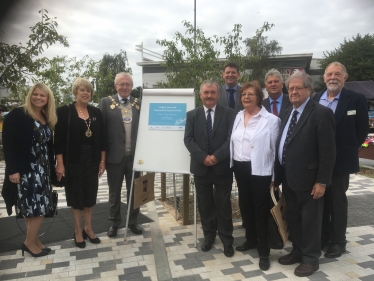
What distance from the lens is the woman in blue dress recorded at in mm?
3043

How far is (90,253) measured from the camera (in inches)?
134

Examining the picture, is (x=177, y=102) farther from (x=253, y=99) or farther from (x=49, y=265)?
(x=49, y=265)

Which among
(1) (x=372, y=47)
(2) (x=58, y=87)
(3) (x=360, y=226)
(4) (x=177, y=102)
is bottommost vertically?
(3) (x=360, y=226)

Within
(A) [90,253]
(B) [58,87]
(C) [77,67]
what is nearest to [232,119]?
(A) [90,253]

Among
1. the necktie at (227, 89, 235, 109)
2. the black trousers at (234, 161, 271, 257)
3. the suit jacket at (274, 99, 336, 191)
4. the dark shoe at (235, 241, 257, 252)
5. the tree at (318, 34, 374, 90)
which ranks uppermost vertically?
the tree at (318, 34, 374, 90)

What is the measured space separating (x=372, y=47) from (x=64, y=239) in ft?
104

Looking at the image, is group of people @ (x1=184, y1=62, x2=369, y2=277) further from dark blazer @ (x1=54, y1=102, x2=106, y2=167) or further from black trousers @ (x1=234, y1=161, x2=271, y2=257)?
dark blazer @ (x1=54, y1=102, x2=106, y2=167)

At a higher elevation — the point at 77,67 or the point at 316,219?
the point at 77,67

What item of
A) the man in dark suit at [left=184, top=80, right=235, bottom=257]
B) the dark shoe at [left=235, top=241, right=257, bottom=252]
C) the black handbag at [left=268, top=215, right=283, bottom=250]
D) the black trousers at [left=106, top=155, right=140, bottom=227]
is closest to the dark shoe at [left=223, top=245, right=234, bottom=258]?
the man in dark suit at [left=184, top=80, right=235, bottom=257]

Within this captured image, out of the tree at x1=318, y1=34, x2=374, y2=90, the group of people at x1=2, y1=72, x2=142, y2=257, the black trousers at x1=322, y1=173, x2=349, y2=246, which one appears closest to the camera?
the group of people at x1=2, y1=72, x2=142, y2=257

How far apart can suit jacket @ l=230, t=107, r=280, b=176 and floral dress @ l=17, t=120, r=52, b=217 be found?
2139 millimetres

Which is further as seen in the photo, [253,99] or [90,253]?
[90,253]

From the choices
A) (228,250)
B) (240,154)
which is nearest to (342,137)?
(240,154)

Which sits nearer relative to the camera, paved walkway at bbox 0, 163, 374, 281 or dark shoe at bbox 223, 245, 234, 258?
paved walkway at bbox 0, 163, 374, 281
